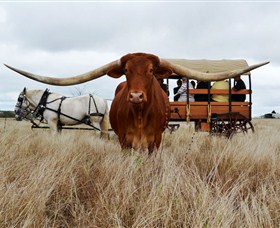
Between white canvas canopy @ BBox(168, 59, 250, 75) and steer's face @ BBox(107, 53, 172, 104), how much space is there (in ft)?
17.2

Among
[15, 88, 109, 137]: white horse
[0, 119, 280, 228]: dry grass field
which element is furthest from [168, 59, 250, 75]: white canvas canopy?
[0, 119, 280, 228]: dry grass field

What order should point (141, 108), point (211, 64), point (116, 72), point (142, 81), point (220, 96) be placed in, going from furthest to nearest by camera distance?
point (220, 96) → point (211, 64) → point (116, 72) → point (141, 108) → point (142, 81)

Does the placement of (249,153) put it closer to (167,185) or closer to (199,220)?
(167,185)

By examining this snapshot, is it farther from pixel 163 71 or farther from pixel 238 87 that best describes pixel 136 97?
pixel 238 87

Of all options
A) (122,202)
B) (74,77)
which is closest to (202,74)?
(74,77)

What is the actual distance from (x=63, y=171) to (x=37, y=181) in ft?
1.36

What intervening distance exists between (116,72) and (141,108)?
1.88ft

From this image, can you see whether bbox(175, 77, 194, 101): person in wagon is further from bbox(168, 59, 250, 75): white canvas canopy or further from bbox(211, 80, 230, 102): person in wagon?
bbox(211, 80, 230, 102): person in wagon

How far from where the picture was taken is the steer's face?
349cm

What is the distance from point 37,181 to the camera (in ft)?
8.33

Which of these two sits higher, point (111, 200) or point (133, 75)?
point (133, 75)

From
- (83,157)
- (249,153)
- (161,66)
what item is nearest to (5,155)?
(83,157)

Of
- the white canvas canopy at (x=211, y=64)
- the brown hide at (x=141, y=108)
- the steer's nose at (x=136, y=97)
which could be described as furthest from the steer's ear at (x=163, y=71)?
the white canvas canopy at (x=211, y=64)

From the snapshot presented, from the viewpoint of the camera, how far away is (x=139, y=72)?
3.77 metres
